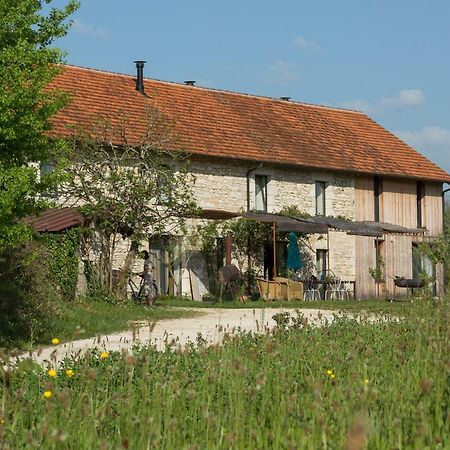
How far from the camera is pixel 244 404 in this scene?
287 inches

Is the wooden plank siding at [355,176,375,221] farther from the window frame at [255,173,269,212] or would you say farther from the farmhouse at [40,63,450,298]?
the window frame at [255,173,269,212]

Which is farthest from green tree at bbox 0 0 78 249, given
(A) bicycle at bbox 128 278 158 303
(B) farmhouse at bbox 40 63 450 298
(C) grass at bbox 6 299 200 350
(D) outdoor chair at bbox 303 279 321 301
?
(D) outdoor chair at bbox 303 279 321 301

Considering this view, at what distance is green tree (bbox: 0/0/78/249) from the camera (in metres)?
16.0

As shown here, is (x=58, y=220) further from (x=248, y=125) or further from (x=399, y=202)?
(x=399, y=202)

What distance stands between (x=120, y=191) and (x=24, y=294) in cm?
942

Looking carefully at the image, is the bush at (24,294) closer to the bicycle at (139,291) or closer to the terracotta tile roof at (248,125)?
the bicycle at (139,291)

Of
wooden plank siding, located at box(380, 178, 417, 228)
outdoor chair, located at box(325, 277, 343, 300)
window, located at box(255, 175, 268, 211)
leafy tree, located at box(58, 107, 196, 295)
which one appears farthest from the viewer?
wooden plank siding, located at box(380, 178, 417, 228)

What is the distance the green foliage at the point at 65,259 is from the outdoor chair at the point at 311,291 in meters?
8.78

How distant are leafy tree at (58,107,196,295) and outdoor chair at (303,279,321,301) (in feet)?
17.5

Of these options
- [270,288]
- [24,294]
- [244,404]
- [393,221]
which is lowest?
[244,404]

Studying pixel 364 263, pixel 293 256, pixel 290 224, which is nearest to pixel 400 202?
pixel 364 263

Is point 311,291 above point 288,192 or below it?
below

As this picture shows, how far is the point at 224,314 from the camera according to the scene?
23516mm

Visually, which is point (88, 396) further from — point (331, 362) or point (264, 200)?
point (264, 200)
